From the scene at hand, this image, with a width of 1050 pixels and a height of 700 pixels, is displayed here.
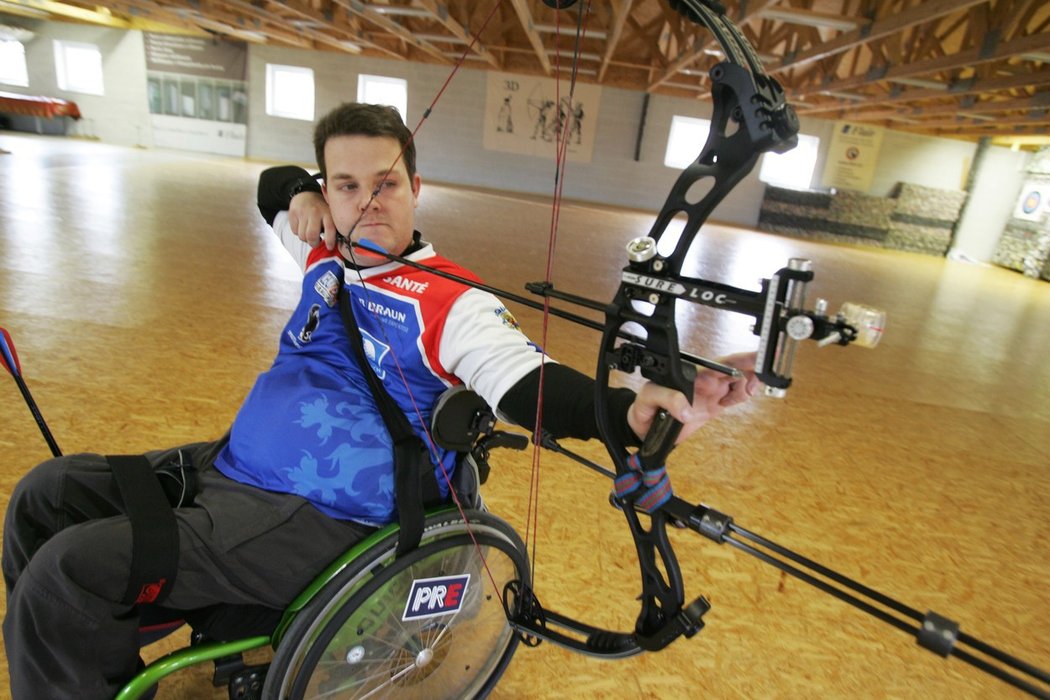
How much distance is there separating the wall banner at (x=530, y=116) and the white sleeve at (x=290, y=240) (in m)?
12.2

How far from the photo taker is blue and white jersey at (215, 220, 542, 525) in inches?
39.1

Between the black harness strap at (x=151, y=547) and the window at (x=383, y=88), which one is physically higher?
the window at (x=383, y=88)

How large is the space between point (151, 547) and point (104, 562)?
54mm

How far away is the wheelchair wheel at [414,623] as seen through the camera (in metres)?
0.93

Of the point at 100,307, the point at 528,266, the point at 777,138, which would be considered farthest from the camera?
the point at 528,266

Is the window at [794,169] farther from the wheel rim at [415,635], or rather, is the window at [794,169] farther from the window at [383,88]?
the wheel rim at [415,635]

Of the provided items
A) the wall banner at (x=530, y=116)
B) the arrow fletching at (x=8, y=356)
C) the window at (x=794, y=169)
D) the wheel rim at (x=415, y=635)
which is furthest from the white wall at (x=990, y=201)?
the arrow fletching at (x=8, y=356)

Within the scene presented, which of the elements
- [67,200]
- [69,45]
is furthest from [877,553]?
Answer: [69,45]

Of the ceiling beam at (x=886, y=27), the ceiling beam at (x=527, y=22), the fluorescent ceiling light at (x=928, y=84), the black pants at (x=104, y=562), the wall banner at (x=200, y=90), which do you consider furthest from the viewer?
the wall banner at (x=200, y=90)

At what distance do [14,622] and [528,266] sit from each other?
475 cm

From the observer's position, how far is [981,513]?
7.48ft

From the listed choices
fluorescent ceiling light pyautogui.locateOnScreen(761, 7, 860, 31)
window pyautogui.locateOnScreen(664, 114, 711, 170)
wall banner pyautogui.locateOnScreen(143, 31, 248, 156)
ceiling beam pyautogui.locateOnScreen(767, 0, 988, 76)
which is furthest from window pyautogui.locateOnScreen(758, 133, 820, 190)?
wall banner pyautogui.locateOnScreen(143, 31, 248, 156)

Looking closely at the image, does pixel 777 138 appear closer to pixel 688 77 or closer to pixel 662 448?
pixel 662 448

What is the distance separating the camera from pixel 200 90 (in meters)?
14.1
